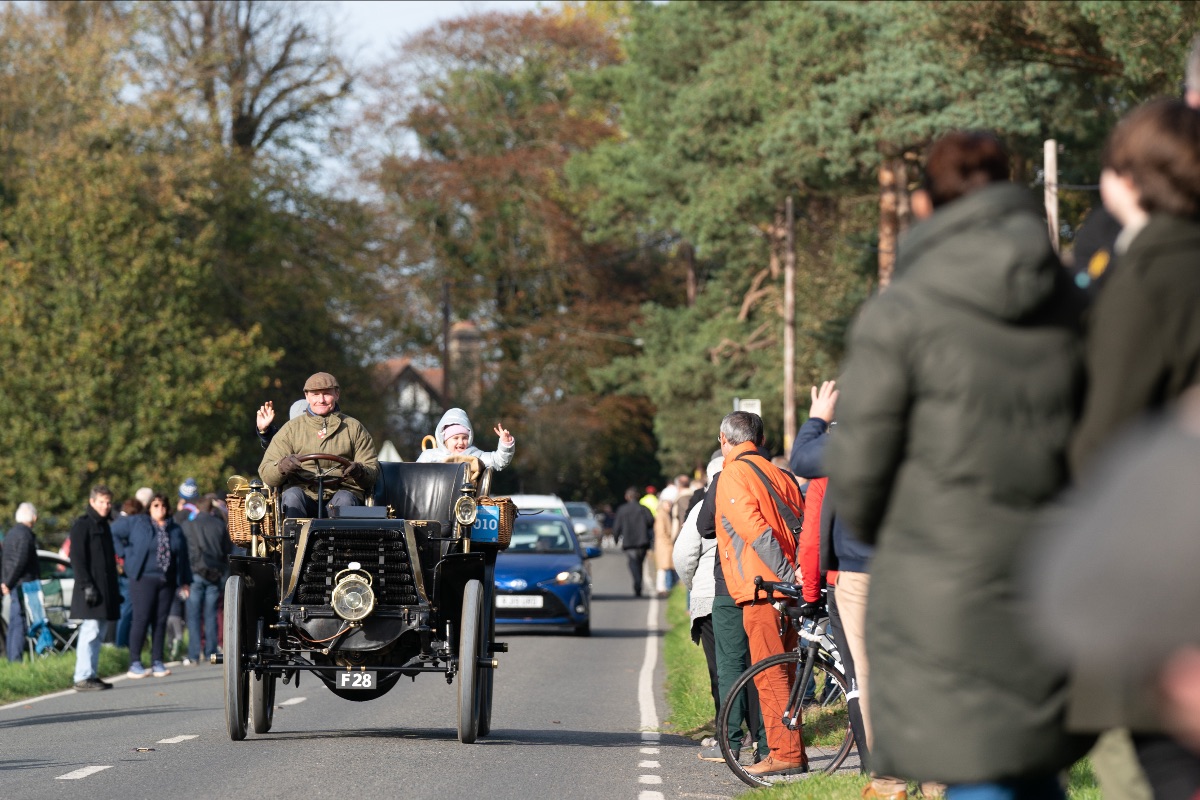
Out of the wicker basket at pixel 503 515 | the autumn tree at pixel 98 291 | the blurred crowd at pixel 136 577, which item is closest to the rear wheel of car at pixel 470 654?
the wicker basket at pixel 503 515

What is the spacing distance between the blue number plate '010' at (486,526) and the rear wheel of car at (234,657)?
154cm

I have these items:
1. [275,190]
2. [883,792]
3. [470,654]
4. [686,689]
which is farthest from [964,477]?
[275,190]

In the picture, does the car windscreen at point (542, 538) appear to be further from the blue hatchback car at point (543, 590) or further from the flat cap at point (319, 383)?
the flat cap at point (319, 383)

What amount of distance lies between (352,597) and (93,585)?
713 centimetres

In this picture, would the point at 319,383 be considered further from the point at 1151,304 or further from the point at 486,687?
A: the point at 1151,304

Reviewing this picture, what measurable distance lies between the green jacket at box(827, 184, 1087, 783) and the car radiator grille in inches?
302

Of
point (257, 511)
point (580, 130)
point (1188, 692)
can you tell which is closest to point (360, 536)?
point (257, 511)

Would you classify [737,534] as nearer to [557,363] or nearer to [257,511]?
[257,511]

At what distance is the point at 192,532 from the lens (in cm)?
2081

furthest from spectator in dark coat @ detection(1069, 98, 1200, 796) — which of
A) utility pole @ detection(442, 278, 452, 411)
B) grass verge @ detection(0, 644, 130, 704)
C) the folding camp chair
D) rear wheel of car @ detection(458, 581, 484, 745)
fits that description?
utility pole @ detection(442, 278, 452, 411)

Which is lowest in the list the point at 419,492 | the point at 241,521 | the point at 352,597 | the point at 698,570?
the point at 352,597

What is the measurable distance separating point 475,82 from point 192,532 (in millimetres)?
44817

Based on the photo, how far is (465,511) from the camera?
1177cm

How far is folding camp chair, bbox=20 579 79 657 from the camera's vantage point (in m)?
20.7
